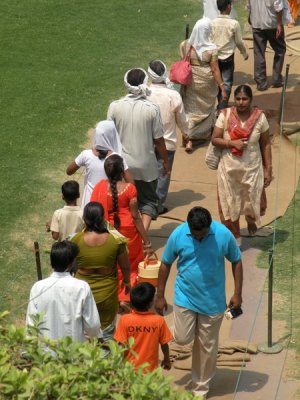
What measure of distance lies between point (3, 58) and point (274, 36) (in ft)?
12.5

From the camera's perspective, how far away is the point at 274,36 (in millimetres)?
15312

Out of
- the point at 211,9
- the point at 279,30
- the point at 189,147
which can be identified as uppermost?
the point at 211,9

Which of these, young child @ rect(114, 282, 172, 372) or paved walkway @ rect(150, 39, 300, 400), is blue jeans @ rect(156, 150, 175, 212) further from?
young child @ rect(114, 282, 172, 372)

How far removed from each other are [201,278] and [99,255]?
31.1 inches

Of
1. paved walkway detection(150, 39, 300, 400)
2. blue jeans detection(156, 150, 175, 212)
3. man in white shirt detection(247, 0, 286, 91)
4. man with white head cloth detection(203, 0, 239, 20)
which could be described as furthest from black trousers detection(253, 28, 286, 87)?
blue jeans detection(156, 150, 175, 212)

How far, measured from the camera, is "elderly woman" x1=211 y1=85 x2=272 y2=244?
1082 centimetres

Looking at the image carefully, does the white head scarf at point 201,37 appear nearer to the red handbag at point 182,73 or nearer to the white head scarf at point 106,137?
the red handbag at point 182,73

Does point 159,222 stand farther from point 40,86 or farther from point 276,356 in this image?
point 40,86

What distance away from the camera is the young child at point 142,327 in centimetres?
836

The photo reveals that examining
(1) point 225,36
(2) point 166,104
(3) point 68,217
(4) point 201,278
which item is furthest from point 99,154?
(1) point 225,36

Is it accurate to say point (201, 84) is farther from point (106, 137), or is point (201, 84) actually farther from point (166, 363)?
point (166, 363)

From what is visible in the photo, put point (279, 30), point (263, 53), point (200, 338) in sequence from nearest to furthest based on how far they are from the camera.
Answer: point (200, 338), point (279, 30), point (263, 53)

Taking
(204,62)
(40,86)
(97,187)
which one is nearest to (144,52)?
(40,86)

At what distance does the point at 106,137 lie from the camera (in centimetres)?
1027
